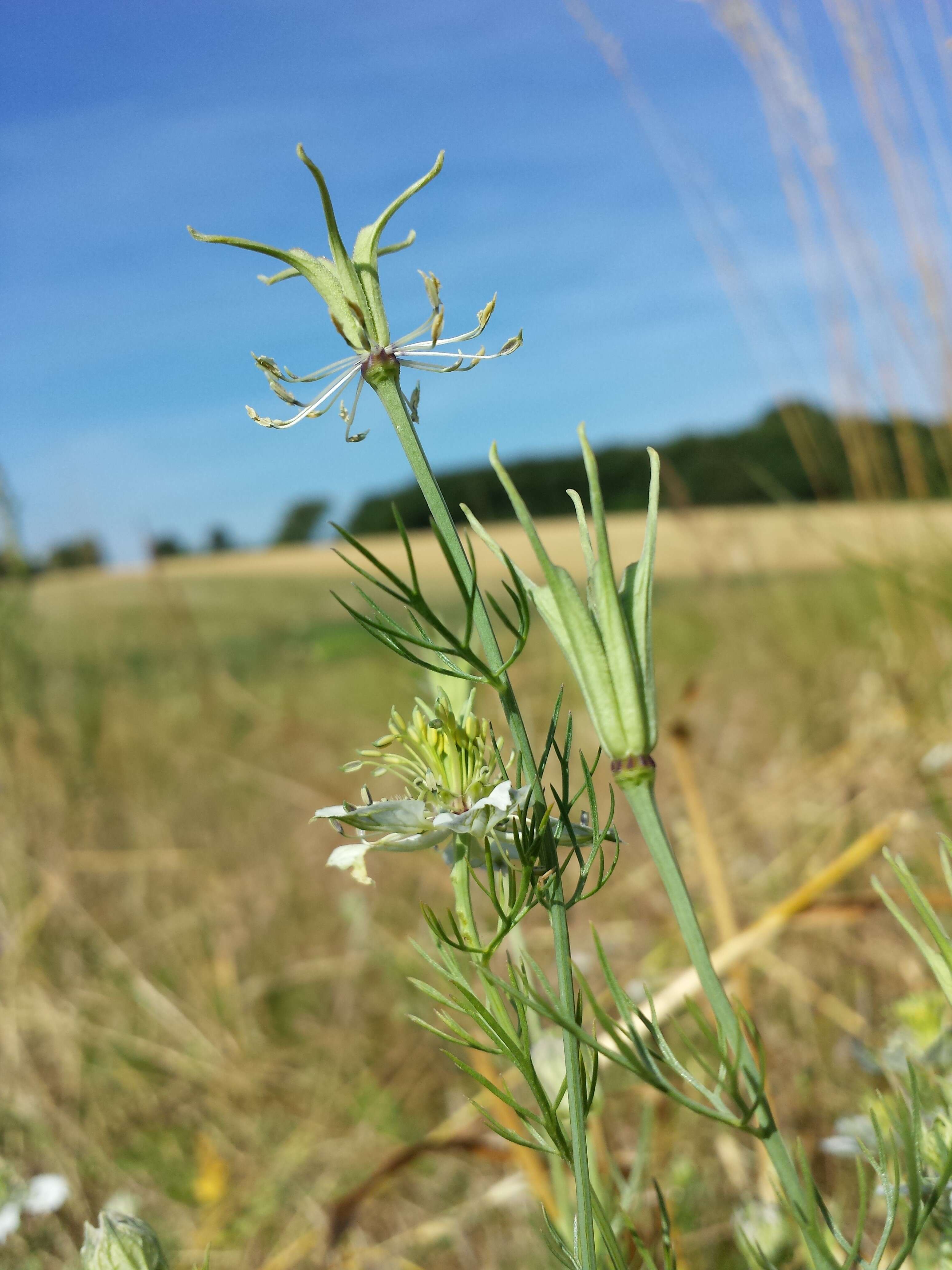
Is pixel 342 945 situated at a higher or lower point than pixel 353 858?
lower

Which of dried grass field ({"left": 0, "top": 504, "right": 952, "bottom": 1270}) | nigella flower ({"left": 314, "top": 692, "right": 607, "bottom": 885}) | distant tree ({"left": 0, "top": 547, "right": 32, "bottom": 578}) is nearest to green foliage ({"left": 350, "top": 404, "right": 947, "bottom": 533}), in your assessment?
dried grass field ({"left": 0, "top": 504, "right": 952, "bottom": 1270})

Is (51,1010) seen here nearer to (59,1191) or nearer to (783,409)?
(59,1191)

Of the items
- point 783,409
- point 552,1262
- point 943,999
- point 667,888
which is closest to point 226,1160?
point 552,1262

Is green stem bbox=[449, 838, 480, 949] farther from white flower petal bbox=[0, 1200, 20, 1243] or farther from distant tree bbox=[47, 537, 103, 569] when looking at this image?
distant tree bbox=[47, 537, 103, 569]

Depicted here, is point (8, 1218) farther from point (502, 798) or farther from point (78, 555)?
point (78, 555)

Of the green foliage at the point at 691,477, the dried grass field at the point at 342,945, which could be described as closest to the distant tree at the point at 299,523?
the green foliage at the point at 691,477

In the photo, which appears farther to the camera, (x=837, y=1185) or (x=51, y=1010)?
(x=51, y=1010)

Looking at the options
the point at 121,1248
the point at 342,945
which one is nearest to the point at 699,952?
the point at 121,1248
